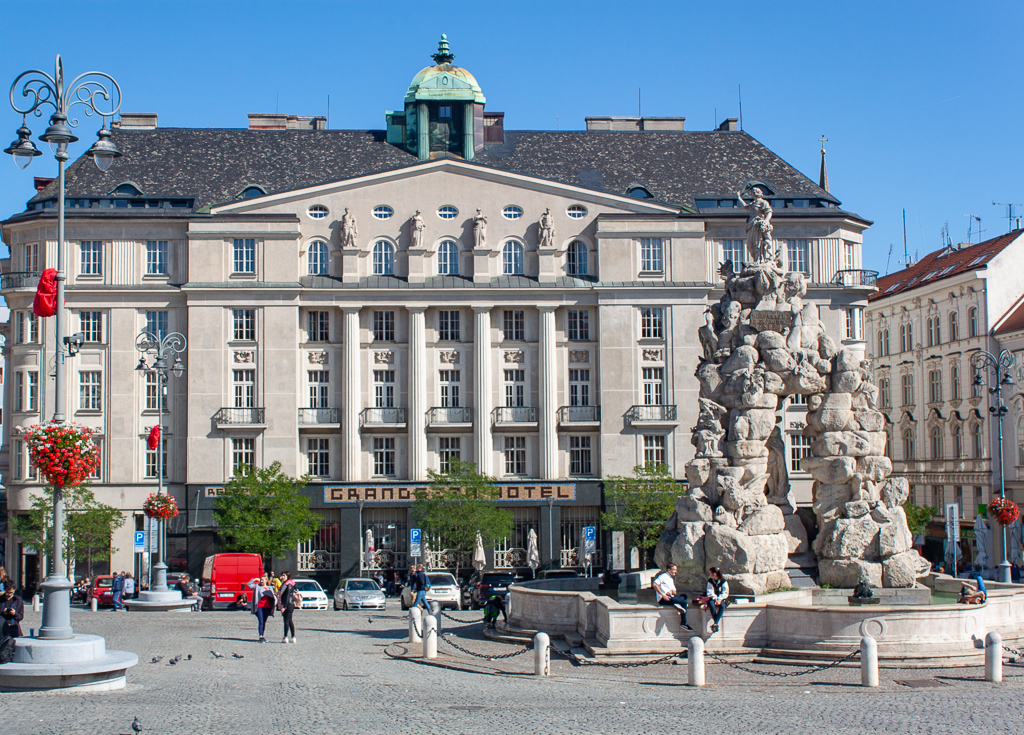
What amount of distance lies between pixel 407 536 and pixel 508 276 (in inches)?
513

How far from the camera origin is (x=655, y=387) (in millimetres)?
58312

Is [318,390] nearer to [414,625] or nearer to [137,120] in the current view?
[137,120]

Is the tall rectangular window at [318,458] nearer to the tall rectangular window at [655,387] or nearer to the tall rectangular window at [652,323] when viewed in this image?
the tall rectangular window at [655,387]

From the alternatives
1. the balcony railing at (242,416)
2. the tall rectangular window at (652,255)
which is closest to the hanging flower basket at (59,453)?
the balcony railing at (242,416)

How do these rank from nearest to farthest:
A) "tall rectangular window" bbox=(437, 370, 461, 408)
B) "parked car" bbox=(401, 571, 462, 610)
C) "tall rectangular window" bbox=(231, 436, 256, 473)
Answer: "parked car" bbox=(401, 571, 462, 610), "tall rectangular window" bbox=(231, 436, 256, 473), "tall rectangular window" bbox=(437, 370, 461, 408)

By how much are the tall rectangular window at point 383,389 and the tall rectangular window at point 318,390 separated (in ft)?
7.27

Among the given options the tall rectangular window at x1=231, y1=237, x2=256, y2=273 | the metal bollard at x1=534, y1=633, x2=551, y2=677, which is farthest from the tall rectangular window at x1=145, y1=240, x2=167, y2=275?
the metal bollard at x1=534, y1=633, x2=551, y2=677

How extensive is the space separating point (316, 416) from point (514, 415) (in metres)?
9.13

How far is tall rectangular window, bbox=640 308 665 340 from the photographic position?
58438 millimetres

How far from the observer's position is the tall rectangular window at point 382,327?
58.6 metres

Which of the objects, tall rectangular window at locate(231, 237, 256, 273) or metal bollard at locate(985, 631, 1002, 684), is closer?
metal bollard at locate(985, 631, 1002, 684)

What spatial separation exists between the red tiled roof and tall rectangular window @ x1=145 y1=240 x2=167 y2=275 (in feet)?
116

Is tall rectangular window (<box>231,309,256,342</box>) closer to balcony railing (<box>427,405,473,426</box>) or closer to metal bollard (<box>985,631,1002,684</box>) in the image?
balcony railing (<box>427,405,473,426</box>)

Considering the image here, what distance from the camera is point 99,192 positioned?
59000 mm
